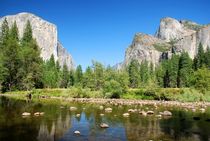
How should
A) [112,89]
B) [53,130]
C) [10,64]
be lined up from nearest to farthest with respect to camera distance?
1. [53,130]
2. [112,89]
3. [10,64]

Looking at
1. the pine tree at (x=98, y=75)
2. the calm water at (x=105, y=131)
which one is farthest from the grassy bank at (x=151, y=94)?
the calm water at (x=105, y=131)

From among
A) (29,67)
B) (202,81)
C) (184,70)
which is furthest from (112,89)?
(184,70)

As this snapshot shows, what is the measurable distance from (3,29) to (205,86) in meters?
66.3

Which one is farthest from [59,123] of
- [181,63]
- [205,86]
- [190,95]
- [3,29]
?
[181,63]

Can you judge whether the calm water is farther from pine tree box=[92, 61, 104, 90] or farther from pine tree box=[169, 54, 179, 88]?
pine tree box=[169, 54, 179, 88]

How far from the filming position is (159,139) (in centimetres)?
1936

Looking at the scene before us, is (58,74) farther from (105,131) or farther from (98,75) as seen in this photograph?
(105,131)

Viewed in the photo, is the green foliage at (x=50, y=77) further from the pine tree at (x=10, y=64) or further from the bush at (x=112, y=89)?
the bush at (x=112, y=89)

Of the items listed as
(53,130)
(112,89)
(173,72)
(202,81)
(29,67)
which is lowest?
(53,130)

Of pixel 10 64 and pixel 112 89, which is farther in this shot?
pixel 10 64

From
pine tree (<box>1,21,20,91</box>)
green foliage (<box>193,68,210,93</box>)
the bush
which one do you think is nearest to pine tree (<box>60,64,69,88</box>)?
pine tree (<box>1,21,20,91</box>)

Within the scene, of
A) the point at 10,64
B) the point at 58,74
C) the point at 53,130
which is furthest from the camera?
the point at 58,74

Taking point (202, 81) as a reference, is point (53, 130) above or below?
below

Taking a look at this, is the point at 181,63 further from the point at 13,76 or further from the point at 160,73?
the point at 13,76
